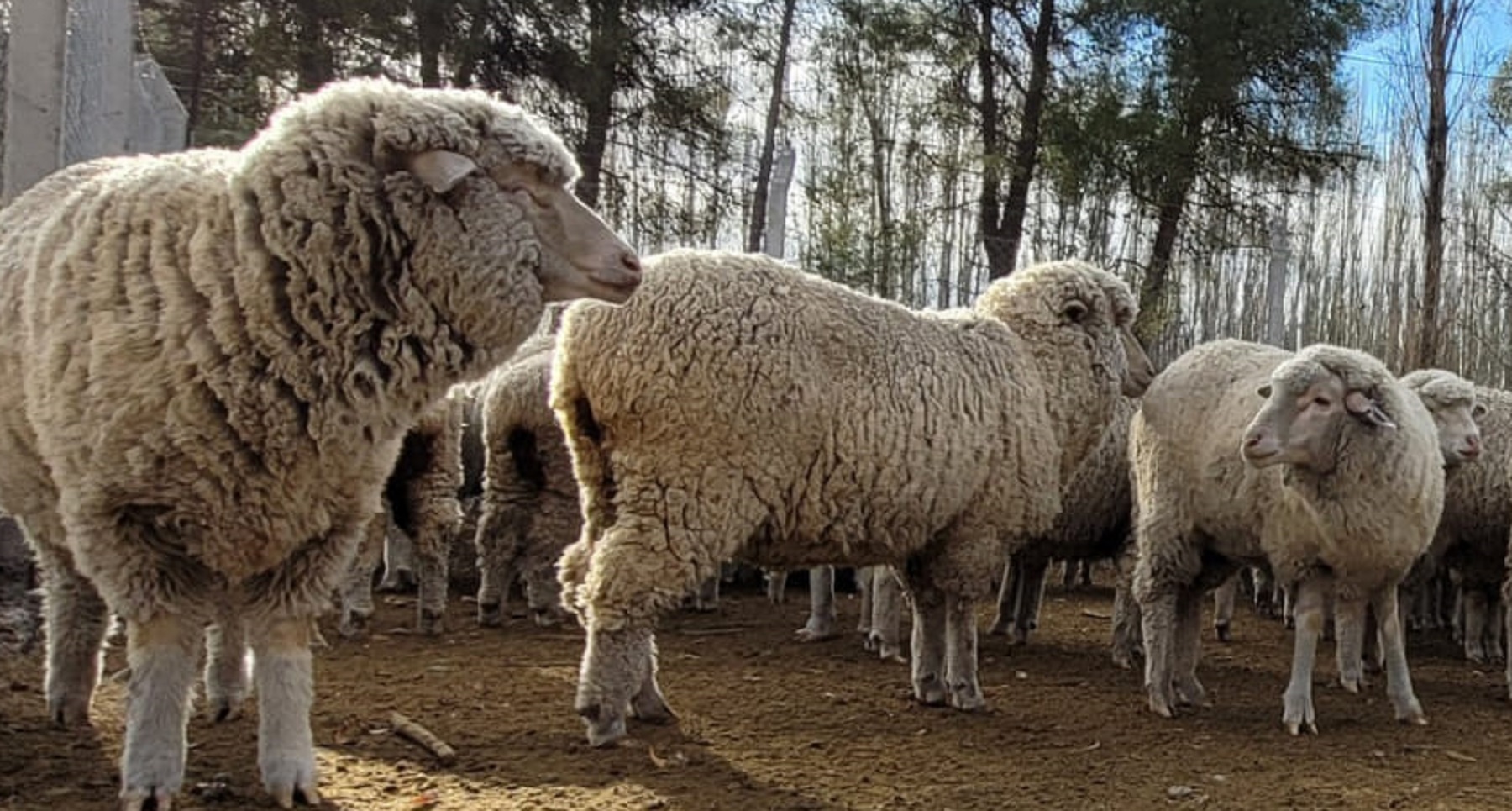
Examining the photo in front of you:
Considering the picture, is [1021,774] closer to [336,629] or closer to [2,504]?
[2,504]

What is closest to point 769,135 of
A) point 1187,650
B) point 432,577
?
point 432,577

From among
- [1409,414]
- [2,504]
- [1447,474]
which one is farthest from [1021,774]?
[1447,474]

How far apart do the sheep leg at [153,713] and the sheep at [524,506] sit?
3.94 m

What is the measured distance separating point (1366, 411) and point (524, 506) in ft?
13.9

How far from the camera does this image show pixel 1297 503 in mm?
5355

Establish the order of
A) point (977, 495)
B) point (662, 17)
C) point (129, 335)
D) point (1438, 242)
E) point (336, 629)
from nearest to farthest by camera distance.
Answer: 1. point (129, 335)
2. point (977, 495)
3. point (336, 629)
4. point (1438, 242)
5. point (662, 17)

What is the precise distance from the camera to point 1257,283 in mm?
12422

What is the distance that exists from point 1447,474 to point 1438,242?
4.79 m

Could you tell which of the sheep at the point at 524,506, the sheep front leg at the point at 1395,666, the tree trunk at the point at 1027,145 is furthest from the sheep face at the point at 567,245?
the tree trunk at the point at 1027,145

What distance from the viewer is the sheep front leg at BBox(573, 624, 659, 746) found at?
4.30 m

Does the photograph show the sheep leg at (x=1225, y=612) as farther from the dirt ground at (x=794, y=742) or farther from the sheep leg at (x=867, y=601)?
the sheep leg at (x=867, y=601)

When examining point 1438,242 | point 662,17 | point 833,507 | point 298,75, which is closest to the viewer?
point 833,507

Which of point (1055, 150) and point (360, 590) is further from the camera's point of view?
point (1055, 150)

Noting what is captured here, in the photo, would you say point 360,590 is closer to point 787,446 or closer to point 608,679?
point 608,679
